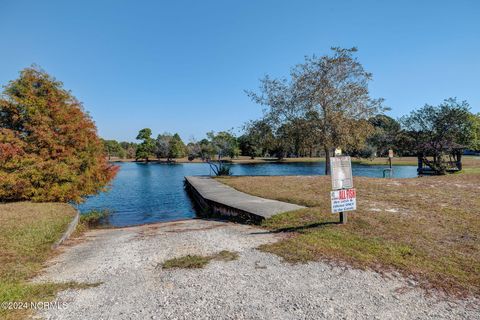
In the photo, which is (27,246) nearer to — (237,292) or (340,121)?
(237,292)

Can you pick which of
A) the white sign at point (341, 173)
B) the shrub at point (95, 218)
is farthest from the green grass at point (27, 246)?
the white sign at point (341, 173)

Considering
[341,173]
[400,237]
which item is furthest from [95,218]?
[400,237]

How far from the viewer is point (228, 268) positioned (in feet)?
14.0

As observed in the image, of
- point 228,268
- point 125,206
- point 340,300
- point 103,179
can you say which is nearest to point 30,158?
point 103,179

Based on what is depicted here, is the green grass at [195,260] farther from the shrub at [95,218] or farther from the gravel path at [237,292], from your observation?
the shrub at [95,218]

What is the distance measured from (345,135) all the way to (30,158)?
51.5 ft

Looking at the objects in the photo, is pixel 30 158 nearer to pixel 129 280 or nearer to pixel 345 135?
pixel 129 280

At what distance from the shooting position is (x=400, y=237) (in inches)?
216

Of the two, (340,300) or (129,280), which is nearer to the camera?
(340,300)

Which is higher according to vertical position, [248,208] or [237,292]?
[248,208]

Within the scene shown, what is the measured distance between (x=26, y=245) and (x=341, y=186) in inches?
262

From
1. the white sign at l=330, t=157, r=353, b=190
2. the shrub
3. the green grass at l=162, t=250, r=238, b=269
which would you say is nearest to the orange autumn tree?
the shrub

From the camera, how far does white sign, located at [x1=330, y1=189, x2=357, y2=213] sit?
20.0ft

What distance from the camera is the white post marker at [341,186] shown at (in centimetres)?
Answer: 609
